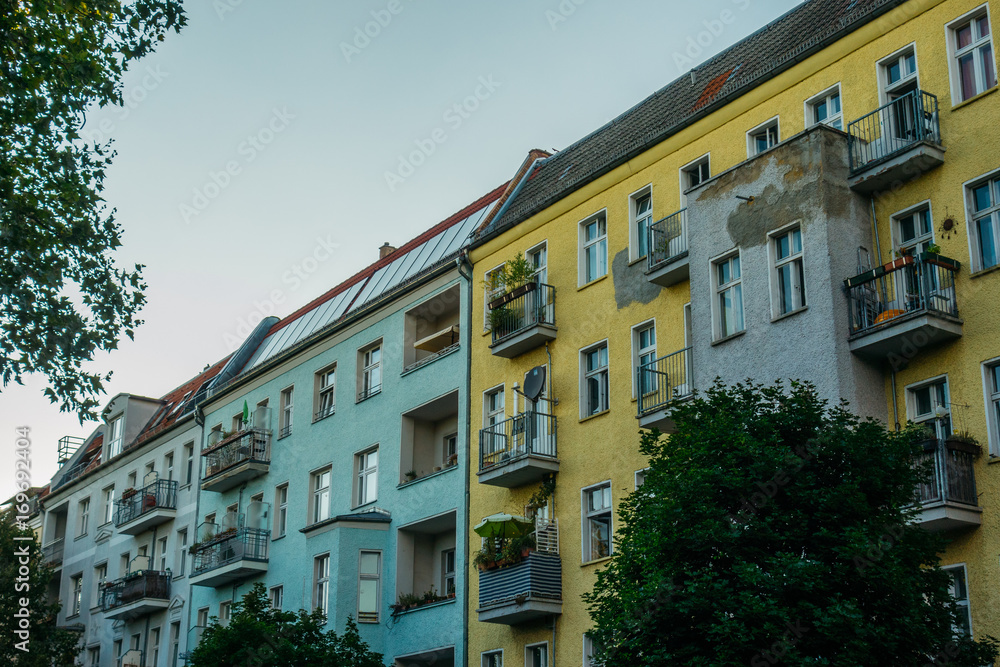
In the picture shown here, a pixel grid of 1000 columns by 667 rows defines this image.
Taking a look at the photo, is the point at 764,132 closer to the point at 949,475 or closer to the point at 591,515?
the point at 591,515

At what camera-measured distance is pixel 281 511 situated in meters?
37.1

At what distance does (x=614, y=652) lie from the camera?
677 inches

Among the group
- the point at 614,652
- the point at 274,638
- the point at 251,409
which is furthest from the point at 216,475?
the point at 614,652

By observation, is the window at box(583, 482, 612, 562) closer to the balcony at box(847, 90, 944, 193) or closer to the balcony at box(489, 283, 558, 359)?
the balcony at box(489, 283, 558, 359)

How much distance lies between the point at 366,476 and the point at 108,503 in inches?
794

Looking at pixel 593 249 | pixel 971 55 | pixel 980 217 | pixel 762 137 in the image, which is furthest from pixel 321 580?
pixel 971 55

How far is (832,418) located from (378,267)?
912 inches

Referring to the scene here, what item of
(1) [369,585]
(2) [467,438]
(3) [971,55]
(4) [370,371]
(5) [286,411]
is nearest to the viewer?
(3) [971,55]

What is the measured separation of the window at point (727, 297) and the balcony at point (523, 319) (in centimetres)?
587

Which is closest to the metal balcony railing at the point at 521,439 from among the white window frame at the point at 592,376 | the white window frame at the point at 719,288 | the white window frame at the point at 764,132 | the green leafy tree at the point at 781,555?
the white window frame at the point at 592,376

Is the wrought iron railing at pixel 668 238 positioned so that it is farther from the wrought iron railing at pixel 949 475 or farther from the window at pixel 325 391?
the window at pixel 325 391

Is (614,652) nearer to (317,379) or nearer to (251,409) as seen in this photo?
(317,379)

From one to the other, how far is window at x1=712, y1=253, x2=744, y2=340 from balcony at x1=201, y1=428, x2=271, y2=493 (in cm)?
1907

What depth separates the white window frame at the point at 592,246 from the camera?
2764 centimetres
